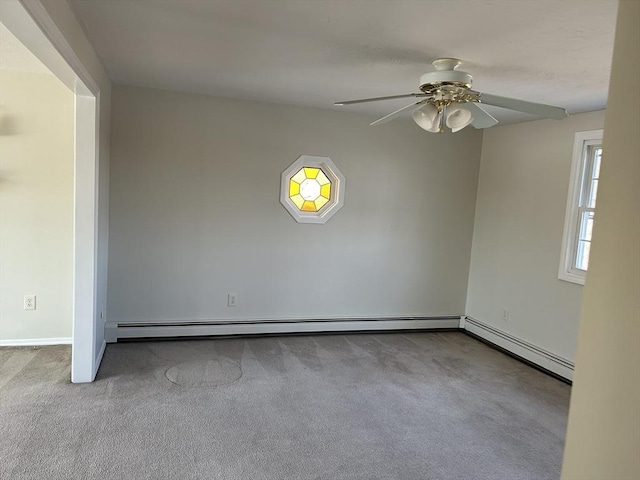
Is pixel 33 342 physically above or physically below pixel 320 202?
below

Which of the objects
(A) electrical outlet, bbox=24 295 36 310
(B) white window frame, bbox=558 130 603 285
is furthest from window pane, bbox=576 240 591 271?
(A) electrical outlet, bbox=24 295 36 310

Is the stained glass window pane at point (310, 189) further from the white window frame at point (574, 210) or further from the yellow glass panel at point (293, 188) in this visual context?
the white window frame at point (574, 210)

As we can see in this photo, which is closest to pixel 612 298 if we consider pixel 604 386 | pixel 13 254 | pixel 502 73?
pixel 604 386

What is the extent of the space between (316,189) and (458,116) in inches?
83.0

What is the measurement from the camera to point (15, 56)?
3041mm

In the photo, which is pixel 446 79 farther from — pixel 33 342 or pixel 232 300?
pixel 33 342

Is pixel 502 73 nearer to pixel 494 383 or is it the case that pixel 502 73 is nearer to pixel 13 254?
pixel 494 383

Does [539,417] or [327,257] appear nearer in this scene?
[539,417]

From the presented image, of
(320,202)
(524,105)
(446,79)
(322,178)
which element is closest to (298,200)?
(320,202)

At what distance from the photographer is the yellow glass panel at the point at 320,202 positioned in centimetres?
447

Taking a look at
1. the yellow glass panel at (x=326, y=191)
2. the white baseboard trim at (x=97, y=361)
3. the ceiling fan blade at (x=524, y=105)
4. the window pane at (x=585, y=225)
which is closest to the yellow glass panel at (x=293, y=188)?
the yellow glass panel at (x=326, y=191)

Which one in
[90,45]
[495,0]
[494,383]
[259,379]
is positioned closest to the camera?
[495,0]

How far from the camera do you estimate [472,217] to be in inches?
193

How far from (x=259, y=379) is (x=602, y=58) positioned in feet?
9.63
